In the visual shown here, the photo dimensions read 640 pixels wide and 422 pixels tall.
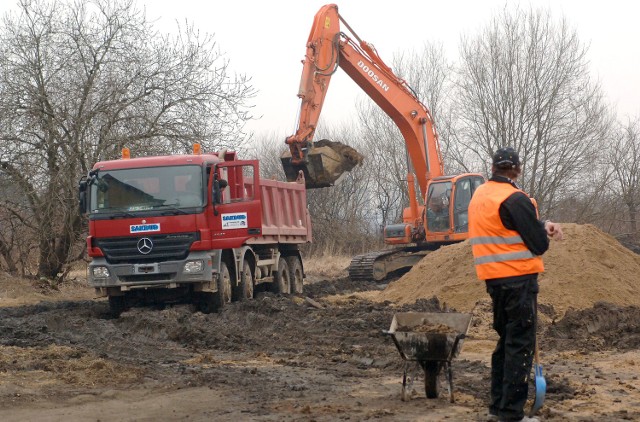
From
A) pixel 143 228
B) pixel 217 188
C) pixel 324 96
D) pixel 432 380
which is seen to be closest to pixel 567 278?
pixel 217 188

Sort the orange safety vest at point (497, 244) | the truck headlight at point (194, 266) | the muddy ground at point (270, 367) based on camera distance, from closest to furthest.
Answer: the orange safety vest at point (497, 244) → the muddy ground at point (270, 367) → the truck headlight at point (194, 266)

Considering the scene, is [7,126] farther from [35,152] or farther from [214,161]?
[214,161]

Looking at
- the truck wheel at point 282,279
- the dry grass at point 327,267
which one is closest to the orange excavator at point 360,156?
the truck wheel at point 282,279

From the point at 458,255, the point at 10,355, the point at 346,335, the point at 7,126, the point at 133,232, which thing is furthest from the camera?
the point at 7,126

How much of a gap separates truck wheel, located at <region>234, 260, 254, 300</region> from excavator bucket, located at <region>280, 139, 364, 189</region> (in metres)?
3.98

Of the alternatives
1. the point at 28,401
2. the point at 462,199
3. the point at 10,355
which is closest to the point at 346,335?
the point at 10,355

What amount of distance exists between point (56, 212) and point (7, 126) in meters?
2.32

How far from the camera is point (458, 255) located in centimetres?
1856

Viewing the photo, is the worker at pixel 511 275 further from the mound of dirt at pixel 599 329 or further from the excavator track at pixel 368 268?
the excavator track at pixel 368 268

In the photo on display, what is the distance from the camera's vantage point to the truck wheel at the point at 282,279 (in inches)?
808

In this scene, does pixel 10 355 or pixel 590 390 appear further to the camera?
pixel 10 355

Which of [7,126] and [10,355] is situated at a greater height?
[7,126]

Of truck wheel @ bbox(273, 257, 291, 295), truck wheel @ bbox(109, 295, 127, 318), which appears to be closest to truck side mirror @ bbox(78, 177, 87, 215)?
truck wheel @ bbox(109, 295, 127, 318)

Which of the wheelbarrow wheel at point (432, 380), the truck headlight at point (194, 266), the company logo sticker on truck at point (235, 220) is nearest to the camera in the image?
the wheelbarrow wheel at point (432, 380)
